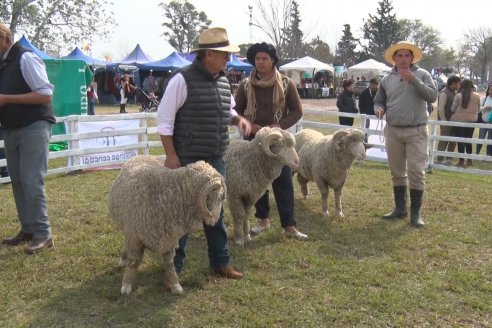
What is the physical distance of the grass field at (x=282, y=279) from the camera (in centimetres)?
352

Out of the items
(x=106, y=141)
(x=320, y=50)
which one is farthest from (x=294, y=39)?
(x=106, y=141)

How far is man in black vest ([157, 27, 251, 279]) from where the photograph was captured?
3.53 meters

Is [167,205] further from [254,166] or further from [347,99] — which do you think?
Answer: [347,99]

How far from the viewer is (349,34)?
2805 inches

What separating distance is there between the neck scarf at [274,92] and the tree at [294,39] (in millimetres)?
42772

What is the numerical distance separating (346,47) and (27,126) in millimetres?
70721

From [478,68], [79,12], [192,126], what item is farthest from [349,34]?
[192,126]

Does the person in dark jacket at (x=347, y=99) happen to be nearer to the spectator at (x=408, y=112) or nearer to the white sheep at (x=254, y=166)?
the spectator at (x=408, y=112)

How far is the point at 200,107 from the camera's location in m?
3.61

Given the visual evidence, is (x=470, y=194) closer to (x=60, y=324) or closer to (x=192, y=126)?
(x=192, y=126)

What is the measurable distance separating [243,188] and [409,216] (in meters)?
2.65

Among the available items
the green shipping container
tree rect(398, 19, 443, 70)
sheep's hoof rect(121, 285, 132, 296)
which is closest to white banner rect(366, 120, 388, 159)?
the green shipping container

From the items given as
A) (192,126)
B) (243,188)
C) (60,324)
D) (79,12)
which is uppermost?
(79,12)

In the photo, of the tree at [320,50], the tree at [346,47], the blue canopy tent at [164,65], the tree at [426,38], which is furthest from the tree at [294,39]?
the tree at [426,38]
